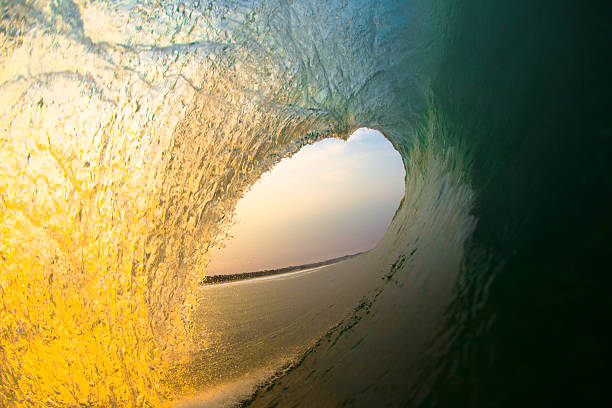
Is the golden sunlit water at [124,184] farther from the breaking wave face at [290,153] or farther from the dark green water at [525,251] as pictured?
the dark green water at [525,251]

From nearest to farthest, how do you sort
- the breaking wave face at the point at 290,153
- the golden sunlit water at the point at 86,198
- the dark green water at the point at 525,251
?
the dark green water at the point at 525,251
the breaking wave face at the point at 290,153
the golden sunlit water at the point at 86,198

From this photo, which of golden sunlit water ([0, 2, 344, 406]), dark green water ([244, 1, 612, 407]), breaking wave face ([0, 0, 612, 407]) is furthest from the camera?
golden sunlit water ([0, 2, 344, 406])

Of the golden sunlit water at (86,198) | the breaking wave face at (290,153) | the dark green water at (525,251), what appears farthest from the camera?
the golden sunlit water at (86,198)

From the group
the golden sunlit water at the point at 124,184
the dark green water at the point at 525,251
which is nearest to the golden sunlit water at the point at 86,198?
the golden sunlit water at the point at 124,184

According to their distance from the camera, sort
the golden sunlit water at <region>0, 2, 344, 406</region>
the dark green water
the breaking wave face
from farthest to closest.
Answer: the golden sunlit water at <region>0, 2, 344, 406</region> → the breaking wave face → the dark green water

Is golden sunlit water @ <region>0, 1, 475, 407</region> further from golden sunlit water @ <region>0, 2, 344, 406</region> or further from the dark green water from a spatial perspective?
Answer: the dark green water

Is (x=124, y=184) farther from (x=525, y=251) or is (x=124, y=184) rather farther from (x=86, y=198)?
(x=525, y=251)

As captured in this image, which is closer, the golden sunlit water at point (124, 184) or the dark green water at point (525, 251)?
the dark green water at point (525, 251)

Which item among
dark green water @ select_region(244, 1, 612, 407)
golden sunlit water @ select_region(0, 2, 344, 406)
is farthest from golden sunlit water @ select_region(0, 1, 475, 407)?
dark green water @ select_region(244, 1, 612, 407)
